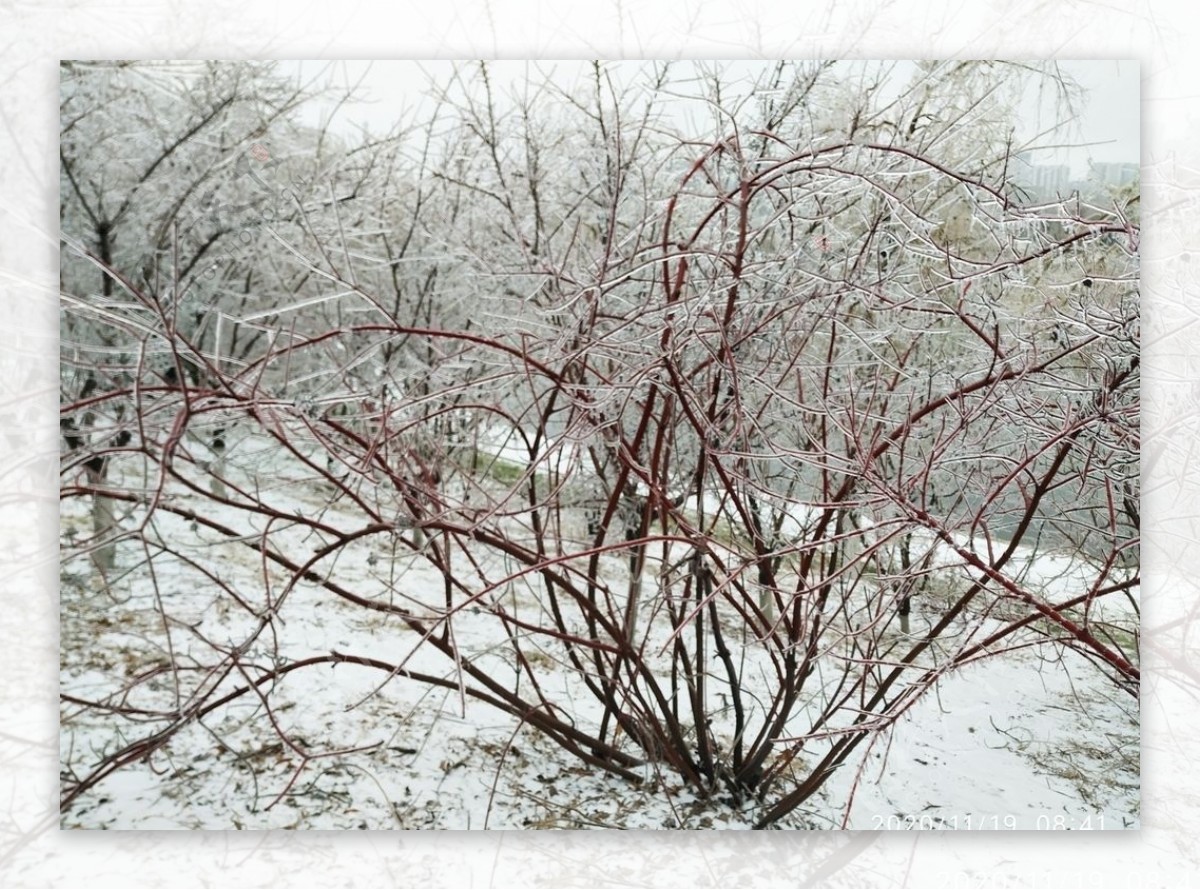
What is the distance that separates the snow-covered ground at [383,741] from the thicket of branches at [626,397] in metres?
0.02

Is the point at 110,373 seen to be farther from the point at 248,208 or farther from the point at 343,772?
the point at 343,772

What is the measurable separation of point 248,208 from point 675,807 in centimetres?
147

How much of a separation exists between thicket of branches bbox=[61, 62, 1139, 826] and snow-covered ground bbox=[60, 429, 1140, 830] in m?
0.02

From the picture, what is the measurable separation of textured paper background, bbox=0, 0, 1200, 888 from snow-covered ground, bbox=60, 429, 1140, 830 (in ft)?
0.16

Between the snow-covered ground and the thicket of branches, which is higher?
the thicket of branches

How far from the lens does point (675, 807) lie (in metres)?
2.10

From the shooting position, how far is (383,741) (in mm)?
2082

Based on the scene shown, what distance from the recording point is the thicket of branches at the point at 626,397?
2004 millimetres

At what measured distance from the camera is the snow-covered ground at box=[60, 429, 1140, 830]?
204 cm

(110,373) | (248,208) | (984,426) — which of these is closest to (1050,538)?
(984,426)

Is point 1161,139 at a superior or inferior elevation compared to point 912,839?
superior
